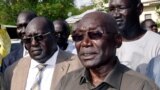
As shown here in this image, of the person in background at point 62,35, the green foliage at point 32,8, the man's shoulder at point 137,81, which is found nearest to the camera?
the man's shoulder at point 137,81

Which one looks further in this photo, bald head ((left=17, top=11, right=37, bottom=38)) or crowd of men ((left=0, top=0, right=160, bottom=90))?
bald head ((left=17, top=11, right=37, bottom=38))

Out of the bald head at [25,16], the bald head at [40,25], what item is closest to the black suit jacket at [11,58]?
the bald head at [25,16]

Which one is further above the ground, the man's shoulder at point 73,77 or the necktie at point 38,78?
the man's shoulder at point 73,77

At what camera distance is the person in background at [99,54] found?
3.13m

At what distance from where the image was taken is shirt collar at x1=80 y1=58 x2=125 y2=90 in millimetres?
Result: 3086

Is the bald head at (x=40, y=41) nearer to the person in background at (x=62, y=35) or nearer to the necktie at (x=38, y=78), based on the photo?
the necktie at (x=38, y=78)

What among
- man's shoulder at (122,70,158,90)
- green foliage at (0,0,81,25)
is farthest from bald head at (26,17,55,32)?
green foliage at (0,0,81,25)

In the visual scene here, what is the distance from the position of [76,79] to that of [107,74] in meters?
0.23

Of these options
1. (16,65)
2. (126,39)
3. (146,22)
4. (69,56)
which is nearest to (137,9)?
(126,39)

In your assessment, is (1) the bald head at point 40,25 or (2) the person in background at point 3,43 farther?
(2) the person in background at point 3,43

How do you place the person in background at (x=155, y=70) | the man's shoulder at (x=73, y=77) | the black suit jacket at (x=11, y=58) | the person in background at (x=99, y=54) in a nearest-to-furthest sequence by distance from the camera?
the person in background at (x=99, y=54)
the man's shoulder at (x=73, y=77)
the person in background at (x=155, y=70)
the black suit jacket at (x=11, y=58)

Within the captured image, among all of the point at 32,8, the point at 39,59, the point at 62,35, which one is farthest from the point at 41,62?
the point at 32,8

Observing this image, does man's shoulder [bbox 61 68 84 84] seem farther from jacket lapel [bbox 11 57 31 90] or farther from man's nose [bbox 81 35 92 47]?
jacket lapel [bbox 11 57 31 90]

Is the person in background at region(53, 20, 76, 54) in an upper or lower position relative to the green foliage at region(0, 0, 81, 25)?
upper
